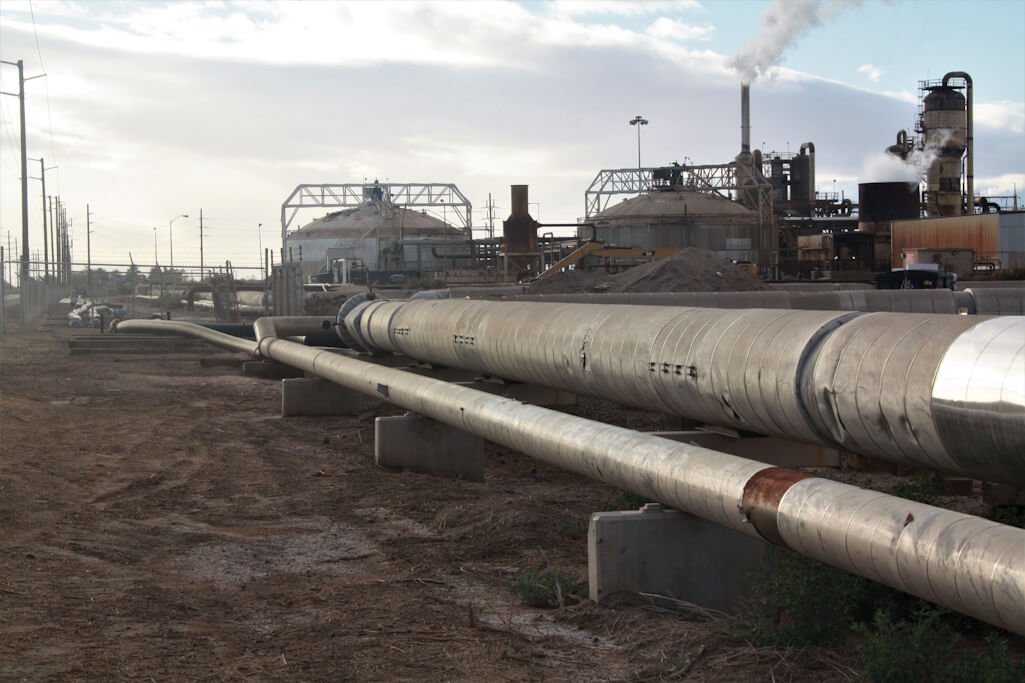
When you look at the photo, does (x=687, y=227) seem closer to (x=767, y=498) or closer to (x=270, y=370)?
(x=270, y=370)

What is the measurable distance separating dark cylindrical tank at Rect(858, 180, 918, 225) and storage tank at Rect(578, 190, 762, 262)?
7.00 metres

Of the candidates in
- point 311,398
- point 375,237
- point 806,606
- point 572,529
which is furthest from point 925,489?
point 375,237

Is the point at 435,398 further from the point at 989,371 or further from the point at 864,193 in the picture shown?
the point at 864,193

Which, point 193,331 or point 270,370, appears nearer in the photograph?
point 270,370

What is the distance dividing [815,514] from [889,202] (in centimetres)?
6204

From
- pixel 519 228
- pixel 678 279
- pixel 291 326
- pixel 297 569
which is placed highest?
pixel 519 228

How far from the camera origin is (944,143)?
63281 mm

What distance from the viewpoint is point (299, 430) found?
48.5 feet

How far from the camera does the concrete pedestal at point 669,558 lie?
6.79 meters

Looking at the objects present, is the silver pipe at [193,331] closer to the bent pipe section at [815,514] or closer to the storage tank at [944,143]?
the bent pipe section at [815,514]

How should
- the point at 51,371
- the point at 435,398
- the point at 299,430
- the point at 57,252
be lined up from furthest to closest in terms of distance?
the point at 57,252 < the point at 51,371 < the point at 299,430 < the point at 435,398

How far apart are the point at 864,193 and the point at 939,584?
63.5 m

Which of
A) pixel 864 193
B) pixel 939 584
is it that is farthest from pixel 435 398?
pixel 864 193

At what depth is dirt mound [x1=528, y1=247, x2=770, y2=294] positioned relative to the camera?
96.9 feet
